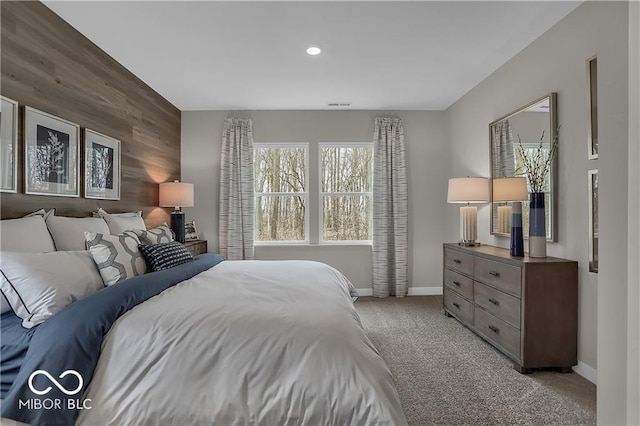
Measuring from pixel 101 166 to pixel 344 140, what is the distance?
3055 millimetres

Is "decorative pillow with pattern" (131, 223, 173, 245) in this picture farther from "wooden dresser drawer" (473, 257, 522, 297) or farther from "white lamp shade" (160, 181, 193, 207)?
"wooden dresser drawer" (473, 257, 522, 297)

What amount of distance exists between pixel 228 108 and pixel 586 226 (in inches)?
168

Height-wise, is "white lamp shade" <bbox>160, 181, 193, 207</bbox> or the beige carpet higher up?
"white lamp shade" <bbox>160, 181, 193, 207</bbox>

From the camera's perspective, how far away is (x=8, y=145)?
2232mm

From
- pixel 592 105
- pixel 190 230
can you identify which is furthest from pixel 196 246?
pixel 592 105

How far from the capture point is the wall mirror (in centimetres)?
292

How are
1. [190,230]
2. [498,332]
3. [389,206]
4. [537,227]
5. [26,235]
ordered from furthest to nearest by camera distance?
[389,206] → [190,230] → [498,332] → [537,227] → [26,235]

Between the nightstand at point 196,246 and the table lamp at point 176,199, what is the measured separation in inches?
4.7

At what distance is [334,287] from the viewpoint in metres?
2.42

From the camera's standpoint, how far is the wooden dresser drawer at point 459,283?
354cm

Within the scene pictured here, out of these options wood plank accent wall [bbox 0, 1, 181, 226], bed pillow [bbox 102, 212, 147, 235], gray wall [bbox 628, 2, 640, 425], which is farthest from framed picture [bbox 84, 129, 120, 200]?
gray wall [bbox 628, 2, 640, 425]

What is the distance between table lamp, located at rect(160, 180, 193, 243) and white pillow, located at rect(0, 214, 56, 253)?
6.28 feet

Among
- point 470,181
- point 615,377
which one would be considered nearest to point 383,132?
point 470,181

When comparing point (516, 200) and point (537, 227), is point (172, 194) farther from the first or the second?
point (537, 227)
